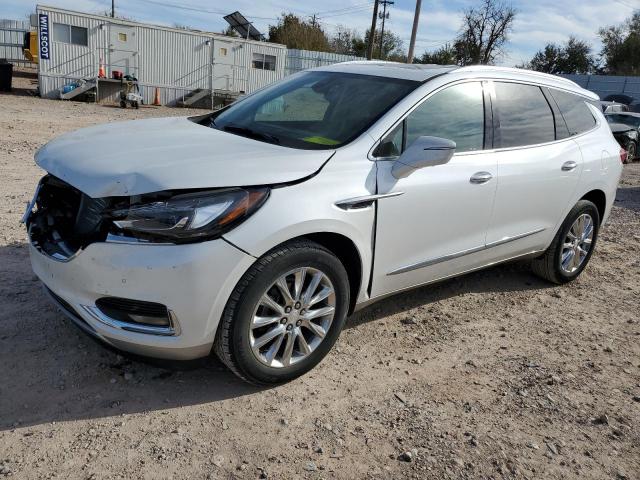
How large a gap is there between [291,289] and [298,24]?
47488 mm

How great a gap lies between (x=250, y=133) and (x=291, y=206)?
0.93 metres

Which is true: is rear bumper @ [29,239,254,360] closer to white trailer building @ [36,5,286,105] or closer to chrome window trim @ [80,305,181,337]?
chrome window trim @ [80,305,181,337]

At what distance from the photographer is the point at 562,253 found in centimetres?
493

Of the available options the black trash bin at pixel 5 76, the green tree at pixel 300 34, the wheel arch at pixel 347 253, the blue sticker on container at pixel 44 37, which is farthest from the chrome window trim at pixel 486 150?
the green tree at pixel 300 34

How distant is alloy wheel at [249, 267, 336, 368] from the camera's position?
2871mm

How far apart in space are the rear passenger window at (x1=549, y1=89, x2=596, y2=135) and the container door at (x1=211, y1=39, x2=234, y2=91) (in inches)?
855

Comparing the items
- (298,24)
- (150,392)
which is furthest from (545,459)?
(298,24)

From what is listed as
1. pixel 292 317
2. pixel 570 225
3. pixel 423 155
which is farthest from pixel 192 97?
pixel 292 317

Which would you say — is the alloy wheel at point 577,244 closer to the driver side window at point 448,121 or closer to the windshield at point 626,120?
the driver side window at point 448,121

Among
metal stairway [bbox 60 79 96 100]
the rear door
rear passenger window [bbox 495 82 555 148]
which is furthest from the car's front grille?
metal stairway [bbox 60 79 96 100]

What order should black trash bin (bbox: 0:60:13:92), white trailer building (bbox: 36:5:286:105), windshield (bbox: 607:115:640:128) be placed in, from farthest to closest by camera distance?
black trash bin (bbox: 0:60:13:92) → white trailer building (bbox: 36:5:286:105) → windshield (bbox: 607:115:640:128)

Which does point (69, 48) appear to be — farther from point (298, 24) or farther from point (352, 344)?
point (298, 24)

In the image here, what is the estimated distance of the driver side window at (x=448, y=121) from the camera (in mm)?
3359

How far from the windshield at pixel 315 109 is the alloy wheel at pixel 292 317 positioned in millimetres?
793
